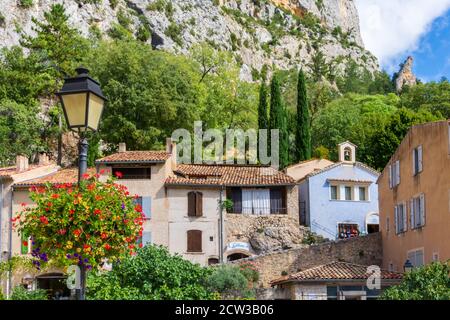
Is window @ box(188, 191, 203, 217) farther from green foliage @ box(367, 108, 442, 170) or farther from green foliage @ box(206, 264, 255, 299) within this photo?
green foliage @ box(367, 108, 442, 170)

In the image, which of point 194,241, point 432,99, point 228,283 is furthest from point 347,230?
point 432,99

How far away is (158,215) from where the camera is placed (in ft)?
155

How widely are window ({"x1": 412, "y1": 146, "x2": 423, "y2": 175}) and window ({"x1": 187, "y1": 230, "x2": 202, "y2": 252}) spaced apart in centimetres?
1581

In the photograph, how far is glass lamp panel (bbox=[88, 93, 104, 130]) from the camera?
9.86m

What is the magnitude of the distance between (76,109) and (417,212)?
93.1ft

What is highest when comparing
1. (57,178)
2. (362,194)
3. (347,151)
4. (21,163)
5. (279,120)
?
(279,120)

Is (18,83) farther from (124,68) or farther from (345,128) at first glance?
(345,128)

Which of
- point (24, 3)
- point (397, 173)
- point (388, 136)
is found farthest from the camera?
point (24, 3)

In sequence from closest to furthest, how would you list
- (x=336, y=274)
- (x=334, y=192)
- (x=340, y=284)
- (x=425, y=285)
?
(x=425, y=285)
(x=340, y=284)
(x=336, y=274)
(x=334, y=192)

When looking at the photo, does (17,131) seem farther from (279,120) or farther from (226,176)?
(279,120)

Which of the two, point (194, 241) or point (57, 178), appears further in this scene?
point (57, 178)

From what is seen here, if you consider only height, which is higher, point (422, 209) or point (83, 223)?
point (422, 209)

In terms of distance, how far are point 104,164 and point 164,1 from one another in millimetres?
67550

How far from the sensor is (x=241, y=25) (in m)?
129
